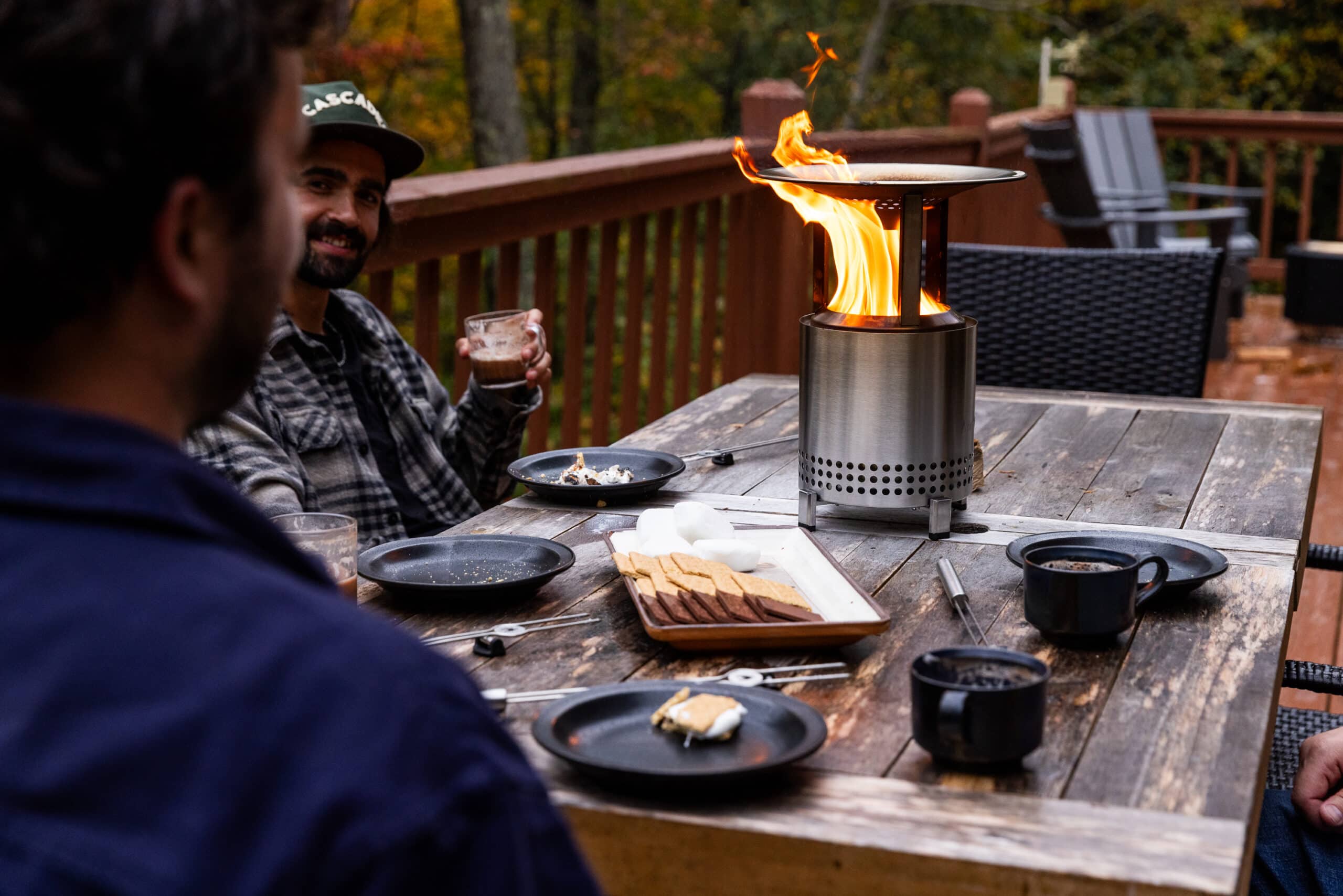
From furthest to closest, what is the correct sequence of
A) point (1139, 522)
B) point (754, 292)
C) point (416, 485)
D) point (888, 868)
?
1. point (754, 292)
2. point (416, 485)
3. point (1139, 522)
4. point (888, 868)

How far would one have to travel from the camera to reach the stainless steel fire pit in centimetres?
207

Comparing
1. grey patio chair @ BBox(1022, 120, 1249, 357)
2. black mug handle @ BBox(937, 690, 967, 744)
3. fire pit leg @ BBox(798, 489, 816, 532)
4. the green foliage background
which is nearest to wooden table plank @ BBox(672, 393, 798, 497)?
fire pit leg @ BBox(798, 489, 816, 532)

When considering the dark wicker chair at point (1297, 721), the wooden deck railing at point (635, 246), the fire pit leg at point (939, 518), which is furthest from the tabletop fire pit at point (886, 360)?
the wooden deck railing at point (635, 246)

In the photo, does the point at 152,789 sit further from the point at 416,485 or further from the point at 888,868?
the point at 416,485

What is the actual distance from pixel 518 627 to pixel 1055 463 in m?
1.23

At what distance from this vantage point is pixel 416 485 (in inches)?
105

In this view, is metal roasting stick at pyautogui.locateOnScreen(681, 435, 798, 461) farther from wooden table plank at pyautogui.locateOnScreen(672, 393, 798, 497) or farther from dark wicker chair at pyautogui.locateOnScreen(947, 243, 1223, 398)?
dark wicker chair at pyautogui.locateOnScreen(947, 243, 1223, 398)

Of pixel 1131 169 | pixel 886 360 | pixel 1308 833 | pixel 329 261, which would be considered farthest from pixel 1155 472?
pixel 1131 169

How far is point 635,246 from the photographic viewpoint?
404 centimetres

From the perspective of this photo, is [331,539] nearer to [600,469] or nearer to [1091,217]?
[600,469]

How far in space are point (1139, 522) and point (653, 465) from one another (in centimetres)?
77

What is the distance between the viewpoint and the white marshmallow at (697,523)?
6.26 ft

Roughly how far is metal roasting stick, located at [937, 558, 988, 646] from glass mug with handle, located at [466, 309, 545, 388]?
2.72ft

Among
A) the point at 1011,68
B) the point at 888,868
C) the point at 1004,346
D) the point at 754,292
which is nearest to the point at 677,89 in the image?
the point at 1011,68
